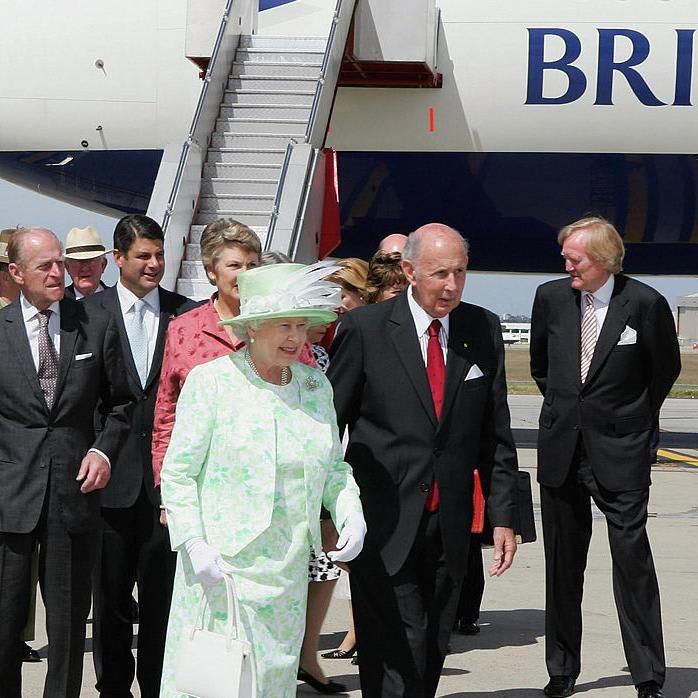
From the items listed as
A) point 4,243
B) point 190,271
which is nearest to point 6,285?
point 4,243

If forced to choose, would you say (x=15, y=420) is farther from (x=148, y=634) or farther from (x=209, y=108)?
(x=209, y=108)

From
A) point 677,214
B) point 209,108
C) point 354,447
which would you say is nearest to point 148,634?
point 354,447

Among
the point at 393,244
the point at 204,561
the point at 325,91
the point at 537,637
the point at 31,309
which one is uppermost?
the point at 325,91

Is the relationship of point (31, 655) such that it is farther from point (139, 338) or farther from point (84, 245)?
point (84, 245)

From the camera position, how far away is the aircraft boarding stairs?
37.3 feet

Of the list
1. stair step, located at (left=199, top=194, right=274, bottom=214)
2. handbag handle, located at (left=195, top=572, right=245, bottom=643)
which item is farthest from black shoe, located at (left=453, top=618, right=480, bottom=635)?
stair step, located at (left=199, top=194, right=274, bottom=214)

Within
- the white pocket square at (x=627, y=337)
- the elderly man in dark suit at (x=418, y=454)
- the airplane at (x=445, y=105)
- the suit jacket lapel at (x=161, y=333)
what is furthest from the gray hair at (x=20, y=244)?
the airplane at (x=445, y=105)

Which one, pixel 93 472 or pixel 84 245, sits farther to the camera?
pixel 84 245

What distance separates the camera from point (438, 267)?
4484 mm

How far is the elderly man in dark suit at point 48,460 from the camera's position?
15.6 feet

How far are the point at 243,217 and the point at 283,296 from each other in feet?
25.3

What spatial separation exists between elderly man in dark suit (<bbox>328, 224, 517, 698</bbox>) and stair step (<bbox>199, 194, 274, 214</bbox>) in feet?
22.7

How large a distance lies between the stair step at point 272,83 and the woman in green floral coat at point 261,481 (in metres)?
8.75

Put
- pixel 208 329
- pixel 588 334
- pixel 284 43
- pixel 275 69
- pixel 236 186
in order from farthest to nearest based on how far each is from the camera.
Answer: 1. pixel 284 43
2. pixel 275 69
3. pixel 236 186
4. pixel 588 334
5. pixel 208 329
